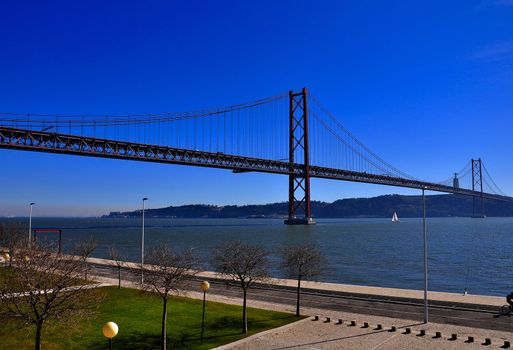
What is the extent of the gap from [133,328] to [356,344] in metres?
7.40

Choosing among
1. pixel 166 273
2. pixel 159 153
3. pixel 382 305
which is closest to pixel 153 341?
pixel 166 273

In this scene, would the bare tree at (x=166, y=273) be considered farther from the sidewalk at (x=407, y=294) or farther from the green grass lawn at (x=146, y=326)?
the sidewalk at (x=407, y=294)

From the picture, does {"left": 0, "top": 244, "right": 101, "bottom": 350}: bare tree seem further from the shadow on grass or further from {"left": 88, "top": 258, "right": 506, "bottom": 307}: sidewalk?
{"left": 88, "top": 258, "right": 506, "bottom": 307}: sidewalk

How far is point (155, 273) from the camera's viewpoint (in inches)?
593

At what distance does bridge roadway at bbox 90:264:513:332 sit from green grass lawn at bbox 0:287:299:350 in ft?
4.22

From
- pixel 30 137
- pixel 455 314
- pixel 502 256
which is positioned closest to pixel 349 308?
pixel 455 314

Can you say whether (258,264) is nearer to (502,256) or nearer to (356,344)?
(356,344)

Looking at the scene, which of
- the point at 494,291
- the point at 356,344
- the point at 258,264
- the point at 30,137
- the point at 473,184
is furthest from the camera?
the point at 473,184

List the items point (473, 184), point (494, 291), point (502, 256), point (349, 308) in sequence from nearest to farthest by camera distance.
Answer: point (349, 308)
point (494, 291)
point (502, 256)
point (473, 184)

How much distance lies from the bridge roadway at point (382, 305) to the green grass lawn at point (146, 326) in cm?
129

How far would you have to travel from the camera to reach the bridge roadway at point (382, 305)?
17.8m

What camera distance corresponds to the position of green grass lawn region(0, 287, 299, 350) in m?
14.6

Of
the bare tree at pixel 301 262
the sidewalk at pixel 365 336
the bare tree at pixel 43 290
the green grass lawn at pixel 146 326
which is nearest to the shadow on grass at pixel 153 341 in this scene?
the green grass lawn at pixel 146 326

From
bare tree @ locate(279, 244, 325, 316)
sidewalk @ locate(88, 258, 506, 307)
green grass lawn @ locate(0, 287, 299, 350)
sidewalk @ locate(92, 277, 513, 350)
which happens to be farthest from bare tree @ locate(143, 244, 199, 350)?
sidewalk @ locate(88, 258, 506, 307)
